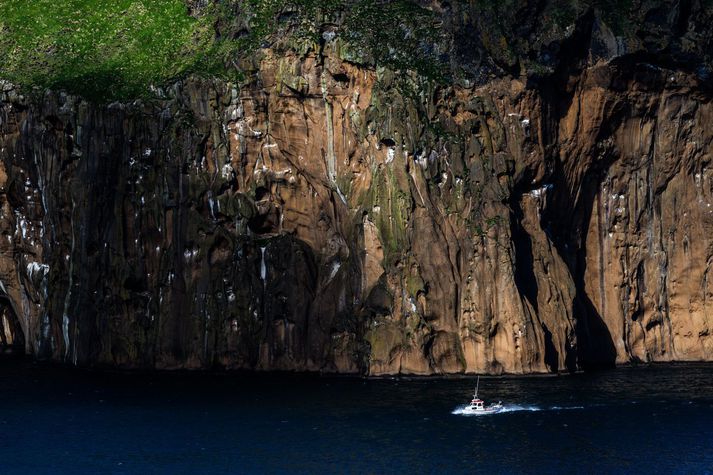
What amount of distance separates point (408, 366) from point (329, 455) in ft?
90.6

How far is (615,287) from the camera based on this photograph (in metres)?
130

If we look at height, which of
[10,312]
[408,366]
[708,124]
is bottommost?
[408,366]

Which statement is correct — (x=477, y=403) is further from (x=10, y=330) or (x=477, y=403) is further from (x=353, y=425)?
(x=10, y=330)

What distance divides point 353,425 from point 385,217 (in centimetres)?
2655

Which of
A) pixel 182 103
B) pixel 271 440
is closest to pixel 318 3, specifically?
pixel 182 103

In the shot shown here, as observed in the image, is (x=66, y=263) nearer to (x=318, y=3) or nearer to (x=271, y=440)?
(x=318, y=3)

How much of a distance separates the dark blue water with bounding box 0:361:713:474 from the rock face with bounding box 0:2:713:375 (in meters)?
5.06

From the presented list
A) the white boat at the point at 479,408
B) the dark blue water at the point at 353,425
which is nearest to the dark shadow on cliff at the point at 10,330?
the dark blue water at the point at 353,425

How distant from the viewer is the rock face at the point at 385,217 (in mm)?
120375

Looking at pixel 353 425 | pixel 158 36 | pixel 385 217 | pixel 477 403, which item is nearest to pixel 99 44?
pixel 158 36

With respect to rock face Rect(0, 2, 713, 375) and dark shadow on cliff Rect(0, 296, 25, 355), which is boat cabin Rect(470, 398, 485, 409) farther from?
dark shadow on cliff Rect(0, 296, 25, 355)

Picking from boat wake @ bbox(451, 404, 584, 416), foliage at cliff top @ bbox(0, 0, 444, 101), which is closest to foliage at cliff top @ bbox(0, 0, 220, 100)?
foliage at cliff top @ bbox(0, 0, 444, 101)

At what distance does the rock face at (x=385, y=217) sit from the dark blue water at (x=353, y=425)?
16.6 feet

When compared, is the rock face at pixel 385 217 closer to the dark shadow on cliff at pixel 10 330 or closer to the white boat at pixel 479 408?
the white boat at pixel 479 408
